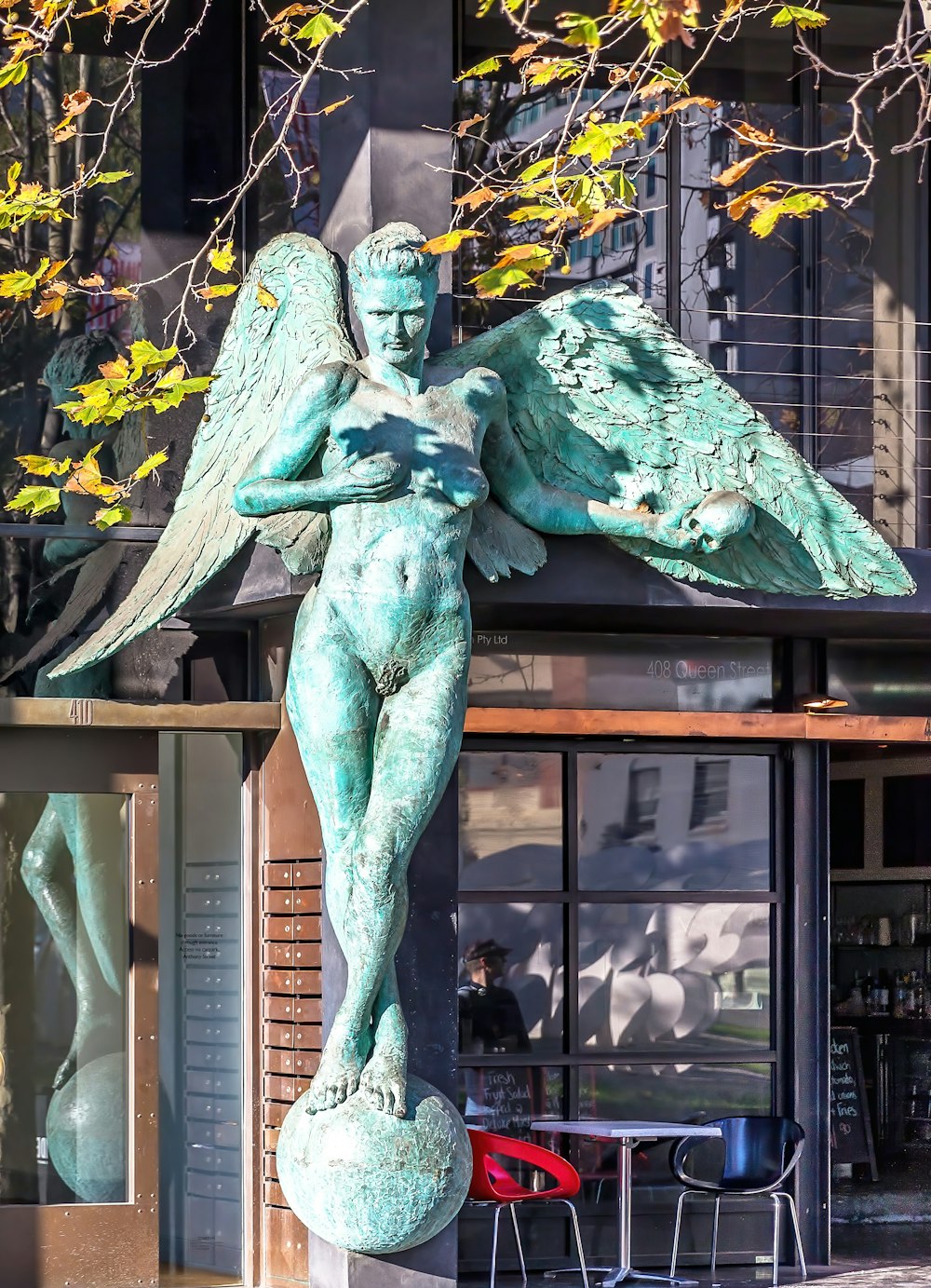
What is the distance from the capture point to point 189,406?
1041 cm

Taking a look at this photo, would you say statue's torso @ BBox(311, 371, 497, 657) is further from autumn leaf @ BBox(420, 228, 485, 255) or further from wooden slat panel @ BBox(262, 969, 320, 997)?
wooden slat panel @ BBox(262, 969, 320, 997)

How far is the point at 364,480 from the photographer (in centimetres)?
775

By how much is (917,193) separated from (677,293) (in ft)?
6.31

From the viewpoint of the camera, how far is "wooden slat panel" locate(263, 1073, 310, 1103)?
9625 mm

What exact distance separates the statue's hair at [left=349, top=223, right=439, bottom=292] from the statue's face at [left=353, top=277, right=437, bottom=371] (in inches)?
0.9

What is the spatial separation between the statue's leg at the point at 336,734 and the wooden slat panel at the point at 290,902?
58.9 inches

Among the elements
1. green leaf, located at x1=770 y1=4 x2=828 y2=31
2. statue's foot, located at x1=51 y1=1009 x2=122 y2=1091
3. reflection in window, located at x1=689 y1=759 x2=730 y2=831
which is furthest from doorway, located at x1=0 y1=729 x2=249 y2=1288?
green leaf, located at x1=770 y1=4 x2=828 y2=31

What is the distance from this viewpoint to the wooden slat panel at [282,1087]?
962 cm

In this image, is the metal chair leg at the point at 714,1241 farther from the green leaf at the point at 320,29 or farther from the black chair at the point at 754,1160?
the green leaf at the point at 320,29

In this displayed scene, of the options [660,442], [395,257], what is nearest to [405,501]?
[395,257]

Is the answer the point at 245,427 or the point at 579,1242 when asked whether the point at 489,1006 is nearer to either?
the point at 579,1242

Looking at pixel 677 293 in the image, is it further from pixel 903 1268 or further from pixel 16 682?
pixel 903 1268

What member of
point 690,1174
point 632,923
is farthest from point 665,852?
point 690,1174

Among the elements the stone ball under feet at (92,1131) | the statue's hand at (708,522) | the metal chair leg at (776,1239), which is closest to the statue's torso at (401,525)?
the statue's hand at (708,522)
